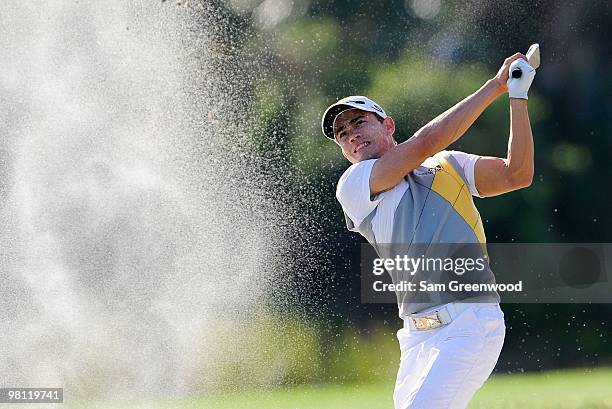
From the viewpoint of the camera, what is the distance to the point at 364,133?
4148 millimetres

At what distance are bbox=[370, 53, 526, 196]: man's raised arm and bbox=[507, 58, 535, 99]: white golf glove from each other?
0.03 m

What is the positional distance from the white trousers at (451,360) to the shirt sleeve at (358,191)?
515 millimetres

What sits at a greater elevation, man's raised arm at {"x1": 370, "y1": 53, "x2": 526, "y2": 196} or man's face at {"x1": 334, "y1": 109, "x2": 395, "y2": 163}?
man's face at {"x1": 334, "y1": 109, "x2": 395, "y2": 163}

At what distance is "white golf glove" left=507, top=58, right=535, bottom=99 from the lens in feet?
12.3

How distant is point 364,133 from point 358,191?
0.30 m

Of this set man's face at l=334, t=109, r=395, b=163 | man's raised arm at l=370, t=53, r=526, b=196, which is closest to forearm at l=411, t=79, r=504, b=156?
man's raised arm at l=370, t=53, r=526, b=196

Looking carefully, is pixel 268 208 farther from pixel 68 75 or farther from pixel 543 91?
pixel 543 91

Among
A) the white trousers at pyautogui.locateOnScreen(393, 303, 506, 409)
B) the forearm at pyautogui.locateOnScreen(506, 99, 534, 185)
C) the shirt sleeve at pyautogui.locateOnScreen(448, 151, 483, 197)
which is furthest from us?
the shirt sleeve at pyautogui.locateOnScreen(448, 151, 483, 197)

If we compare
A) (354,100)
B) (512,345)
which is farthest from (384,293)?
(354,100)

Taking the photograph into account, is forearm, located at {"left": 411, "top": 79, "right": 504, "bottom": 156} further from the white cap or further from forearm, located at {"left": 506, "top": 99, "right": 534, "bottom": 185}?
the white cap

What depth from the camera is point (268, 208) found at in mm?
9398

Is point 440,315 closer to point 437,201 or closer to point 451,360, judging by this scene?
point 451,360

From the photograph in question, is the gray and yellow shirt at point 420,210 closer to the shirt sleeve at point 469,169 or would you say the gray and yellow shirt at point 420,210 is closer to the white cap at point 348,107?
the shirt sleeve at point 469,169

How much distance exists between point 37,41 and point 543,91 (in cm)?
788
